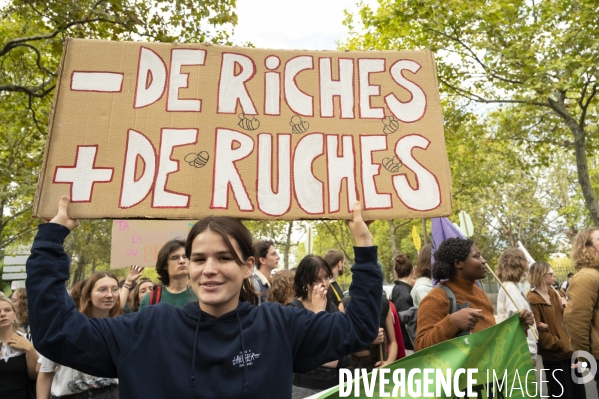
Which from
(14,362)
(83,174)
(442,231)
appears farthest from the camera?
(442,231)

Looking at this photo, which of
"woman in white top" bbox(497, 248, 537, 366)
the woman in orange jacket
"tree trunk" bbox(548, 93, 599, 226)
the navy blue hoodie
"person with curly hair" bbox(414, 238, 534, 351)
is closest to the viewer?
the navy blue hoodie

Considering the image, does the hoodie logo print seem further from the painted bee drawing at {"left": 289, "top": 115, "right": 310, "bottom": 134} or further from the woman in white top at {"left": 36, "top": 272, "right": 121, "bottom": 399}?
the woman in white top at {"left": 36, "top": 272, "right": 121, "bottom": 399}

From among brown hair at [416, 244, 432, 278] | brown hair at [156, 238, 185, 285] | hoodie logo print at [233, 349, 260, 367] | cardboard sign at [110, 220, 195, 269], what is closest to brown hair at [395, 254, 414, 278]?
brown hair at [416, 244, 432, 278]

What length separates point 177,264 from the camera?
4.18 m

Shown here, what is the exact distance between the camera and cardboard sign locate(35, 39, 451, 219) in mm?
2715

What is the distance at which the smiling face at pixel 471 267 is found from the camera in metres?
3.58

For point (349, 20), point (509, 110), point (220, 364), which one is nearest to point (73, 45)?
point (220, 364)

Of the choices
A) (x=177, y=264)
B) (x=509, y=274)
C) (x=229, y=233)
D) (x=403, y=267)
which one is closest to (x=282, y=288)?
(x=177, y=264)

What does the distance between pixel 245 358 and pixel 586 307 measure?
351 cm

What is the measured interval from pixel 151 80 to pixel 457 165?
60.3 ft

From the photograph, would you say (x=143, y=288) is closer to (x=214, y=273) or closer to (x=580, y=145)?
(x=214, y=273)

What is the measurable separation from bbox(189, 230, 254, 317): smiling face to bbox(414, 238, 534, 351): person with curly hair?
179 cm

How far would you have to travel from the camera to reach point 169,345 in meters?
1.83

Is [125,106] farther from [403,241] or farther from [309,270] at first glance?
[403,241]
